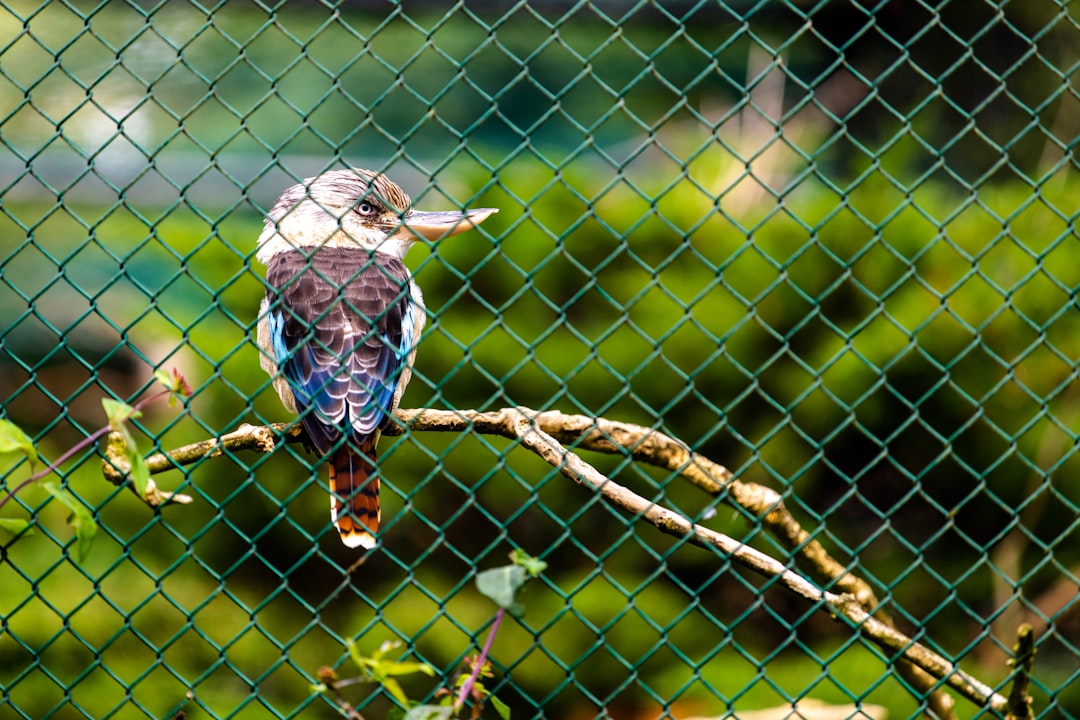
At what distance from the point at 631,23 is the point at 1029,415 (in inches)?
87.8

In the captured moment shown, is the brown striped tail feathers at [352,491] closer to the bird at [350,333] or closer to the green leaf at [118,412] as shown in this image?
the bird at [350,333]

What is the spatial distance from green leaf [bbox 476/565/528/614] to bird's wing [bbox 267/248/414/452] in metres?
0.74

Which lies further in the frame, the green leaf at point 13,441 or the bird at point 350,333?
the bird at point 350,333

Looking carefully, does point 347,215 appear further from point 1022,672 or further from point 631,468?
point 1022,672

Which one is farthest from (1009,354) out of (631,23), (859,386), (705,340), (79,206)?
(79,206)

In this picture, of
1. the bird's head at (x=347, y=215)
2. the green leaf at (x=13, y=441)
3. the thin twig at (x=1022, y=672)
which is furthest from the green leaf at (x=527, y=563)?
the bird's head at (x=347, y=215)

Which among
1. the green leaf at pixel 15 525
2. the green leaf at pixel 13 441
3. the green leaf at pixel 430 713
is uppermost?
the green leaf at pixel 13 441

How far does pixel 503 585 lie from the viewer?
5.97 feet

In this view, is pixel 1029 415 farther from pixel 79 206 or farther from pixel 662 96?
pixel 79 206

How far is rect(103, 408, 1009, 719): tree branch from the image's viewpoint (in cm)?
215

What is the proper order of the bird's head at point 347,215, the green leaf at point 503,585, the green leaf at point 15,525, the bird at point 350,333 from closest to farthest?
the green leaf at point 503,585, the green leaf at point 15,525, the bird at point 350,333, the bird's head at point 347,215

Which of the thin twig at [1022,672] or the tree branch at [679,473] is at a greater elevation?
→ the tree branch at [679,473]

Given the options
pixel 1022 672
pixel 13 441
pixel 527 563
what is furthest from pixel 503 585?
pixel 1022 672

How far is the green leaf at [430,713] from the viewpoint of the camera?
70.9 inches
